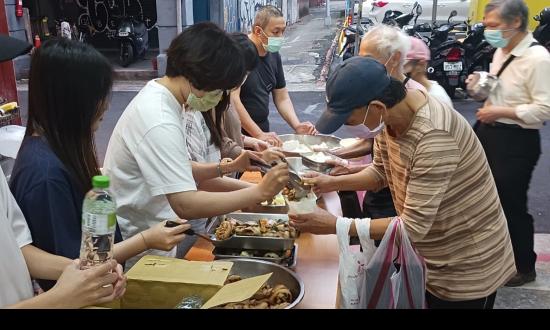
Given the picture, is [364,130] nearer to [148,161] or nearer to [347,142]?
[148,161]

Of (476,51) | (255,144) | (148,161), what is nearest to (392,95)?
(148,161)

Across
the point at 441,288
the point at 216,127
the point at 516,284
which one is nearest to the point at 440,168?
the point at 441,288

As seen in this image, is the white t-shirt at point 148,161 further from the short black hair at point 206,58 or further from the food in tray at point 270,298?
the food in tray at point 270,298

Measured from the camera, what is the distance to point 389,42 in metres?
3.02

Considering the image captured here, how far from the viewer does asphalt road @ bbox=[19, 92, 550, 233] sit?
5082mm

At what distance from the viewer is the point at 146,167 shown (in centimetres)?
189

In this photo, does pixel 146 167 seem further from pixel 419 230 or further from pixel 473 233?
pixel 473 233

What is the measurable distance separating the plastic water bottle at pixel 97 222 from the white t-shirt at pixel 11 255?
0.17 meters

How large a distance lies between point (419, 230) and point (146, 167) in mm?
1022

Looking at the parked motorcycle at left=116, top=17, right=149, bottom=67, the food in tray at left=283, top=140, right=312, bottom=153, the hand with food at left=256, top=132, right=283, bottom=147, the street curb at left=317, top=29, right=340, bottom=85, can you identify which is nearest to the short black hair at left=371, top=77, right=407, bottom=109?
the food in tray at left=283, top=140, right=312, bottom=153

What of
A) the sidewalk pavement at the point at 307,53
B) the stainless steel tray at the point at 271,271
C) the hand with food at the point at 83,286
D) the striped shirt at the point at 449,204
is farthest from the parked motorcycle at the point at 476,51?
the hand with food at the point at 83,286

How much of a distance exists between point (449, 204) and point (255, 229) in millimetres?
850

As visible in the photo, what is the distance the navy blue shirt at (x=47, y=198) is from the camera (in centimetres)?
147

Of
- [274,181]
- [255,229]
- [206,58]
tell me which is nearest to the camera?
[206,58]
